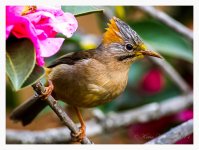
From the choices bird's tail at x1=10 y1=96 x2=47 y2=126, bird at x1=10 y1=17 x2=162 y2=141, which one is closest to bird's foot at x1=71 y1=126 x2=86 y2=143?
bird at x1=10 y1=17 x2=162 y2=141

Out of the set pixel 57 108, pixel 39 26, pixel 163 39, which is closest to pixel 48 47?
pixel 39 26

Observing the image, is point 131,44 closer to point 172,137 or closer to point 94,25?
point 172,137

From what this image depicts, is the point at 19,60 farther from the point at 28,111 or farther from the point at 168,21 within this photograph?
the point at 168,21

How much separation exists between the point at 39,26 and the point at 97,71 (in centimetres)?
41

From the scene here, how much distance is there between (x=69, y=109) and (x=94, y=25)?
1.17ft

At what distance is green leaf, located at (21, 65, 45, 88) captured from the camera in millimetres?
Result: 912

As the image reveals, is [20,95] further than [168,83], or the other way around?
[168,83]

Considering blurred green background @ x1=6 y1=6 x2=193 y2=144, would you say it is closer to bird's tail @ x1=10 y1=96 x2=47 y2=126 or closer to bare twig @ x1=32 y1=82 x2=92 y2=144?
bird's tail @ x1=10 y1=96 x2=47 y2=126

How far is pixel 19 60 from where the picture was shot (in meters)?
0.93

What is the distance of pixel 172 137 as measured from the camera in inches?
53.8

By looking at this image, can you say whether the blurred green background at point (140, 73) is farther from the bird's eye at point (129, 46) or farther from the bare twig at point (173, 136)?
the bird's eye at point (129, 46)

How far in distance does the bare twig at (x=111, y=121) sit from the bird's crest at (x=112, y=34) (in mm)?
417

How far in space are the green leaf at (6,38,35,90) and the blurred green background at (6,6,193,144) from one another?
0.58 m

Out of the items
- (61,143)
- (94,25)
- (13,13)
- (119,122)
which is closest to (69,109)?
(61,143)
